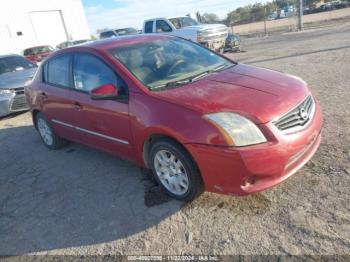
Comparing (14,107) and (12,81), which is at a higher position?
(12,81)

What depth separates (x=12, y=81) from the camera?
28.8ft

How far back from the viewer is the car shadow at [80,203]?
10.7ft

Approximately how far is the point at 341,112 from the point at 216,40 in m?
10.0

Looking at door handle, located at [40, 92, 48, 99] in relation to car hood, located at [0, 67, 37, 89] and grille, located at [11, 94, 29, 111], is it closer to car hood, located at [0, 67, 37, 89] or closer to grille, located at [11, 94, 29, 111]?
grille, located at [11, 94, 29, 111]

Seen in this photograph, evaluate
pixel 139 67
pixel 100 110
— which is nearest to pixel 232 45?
pixel 139 67

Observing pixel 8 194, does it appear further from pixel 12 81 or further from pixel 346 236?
pixel 12 81

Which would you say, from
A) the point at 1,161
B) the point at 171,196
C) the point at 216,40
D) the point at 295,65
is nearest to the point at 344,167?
the point at 171,196

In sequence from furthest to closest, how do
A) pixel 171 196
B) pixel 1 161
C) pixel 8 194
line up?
→ pixel 1 161, pixel 8 194, pixel 171 196

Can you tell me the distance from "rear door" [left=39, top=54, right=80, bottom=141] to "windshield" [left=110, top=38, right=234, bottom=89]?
3.35ft

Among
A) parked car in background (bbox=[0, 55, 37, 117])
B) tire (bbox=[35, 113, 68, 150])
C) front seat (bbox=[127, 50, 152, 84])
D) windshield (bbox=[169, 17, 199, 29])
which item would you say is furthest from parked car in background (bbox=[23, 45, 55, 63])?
front seat (bbox=[127, 50, 152, 84])

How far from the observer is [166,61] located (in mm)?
4059

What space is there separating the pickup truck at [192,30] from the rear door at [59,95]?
9643 mm

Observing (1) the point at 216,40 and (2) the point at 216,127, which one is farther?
(1) the point at 216,40

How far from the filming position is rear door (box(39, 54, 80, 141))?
464 centimetres
